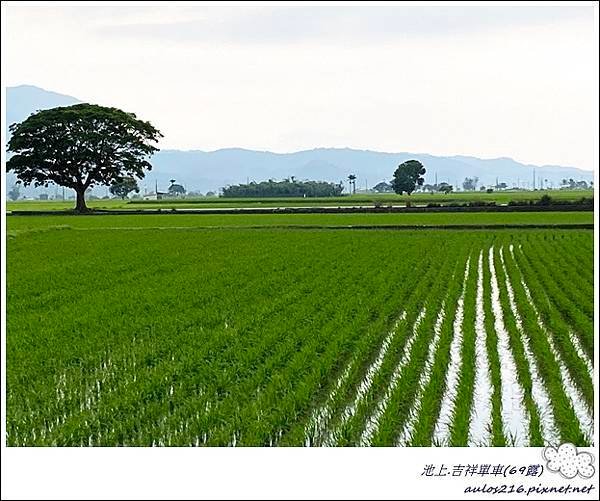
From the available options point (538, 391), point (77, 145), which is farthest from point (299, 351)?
point (77, 145)

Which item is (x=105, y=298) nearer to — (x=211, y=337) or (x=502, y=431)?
(x=211, y=337)

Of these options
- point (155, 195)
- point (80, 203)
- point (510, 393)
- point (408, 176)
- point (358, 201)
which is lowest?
point (510, 393)

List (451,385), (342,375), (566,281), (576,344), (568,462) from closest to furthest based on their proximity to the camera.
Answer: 1. (568,462)
2. (451,385)
3. (342,375)
4. (576,344)
5. (566,281)

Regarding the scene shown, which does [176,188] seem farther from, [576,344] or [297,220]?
[576,344]

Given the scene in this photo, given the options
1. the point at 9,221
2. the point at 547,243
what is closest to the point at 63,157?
the point at 9,221

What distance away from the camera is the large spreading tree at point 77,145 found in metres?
16.7

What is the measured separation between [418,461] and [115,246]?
10442mm

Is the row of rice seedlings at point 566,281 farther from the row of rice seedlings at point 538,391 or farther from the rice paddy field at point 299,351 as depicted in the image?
the row of rice seedlings at point 538,391

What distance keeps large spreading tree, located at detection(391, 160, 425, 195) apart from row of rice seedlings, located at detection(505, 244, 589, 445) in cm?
556

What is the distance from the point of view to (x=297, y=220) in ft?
65.4

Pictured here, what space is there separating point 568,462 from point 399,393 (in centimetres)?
120

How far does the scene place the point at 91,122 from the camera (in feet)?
55.5

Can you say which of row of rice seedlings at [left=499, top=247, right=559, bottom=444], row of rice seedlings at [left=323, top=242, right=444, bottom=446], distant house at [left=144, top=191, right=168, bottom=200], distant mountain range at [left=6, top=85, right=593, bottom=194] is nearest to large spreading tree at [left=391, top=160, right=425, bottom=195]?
distant mountain range at [left=6, top=85, right=593, bottom=194]

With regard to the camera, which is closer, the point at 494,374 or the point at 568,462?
the point at 568,462
